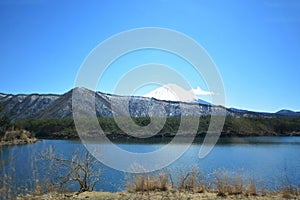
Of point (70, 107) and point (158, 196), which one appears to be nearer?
point (158, 196)

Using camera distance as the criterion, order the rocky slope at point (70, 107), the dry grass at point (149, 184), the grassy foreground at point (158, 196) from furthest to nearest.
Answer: the rocky slope at point (70, 107)
the dry grass at point (149, 184)
the grassy foreground at point (158, 196)

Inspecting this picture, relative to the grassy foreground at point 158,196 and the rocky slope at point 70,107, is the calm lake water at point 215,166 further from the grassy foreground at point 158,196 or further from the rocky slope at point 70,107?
the rocky slope at point 70,107

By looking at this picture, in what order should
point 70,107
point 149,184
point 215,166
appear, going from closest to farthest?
1. point 149,184
2. point 215,166
3. point 70,107

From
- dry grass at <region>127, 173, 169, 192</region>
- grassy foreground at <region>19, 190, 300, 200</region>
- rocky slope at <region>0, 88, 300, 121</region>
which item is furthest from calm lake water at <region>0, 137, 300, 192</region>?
rocky slope at <region>0, 88, 300, 121</region>

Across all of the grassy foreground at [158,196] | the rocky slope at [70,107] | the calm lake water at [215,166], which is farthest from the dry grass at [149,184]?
the rocky slope at [70,107]

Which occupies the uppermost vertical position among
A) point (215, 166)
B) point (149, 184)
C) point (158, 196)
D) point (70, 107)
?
point (70, 107)

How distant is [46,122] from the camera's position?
287 ft

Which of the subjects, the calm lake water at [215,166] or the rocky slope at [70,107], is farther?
the rocky slope at [70,107]

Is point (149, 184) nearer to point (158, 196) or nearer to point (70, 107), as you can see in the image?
point (158, 196)

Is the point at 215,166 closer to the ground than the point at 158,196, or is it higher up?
closer to the ground

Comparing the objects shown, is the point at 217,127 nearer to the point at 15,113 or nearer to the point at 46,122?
the point at 46,122

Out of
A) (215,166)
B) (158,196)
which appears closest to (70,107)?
(215,166)

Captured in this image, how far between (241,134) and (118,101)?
7268 cm

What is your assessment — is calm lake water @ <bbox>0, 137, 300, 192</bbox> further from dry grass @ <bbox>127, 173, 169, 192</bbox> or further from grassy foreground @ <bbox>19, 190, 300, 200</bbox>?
grassy foreground @ <bbox>19, 190, 300, 200</bbox>
